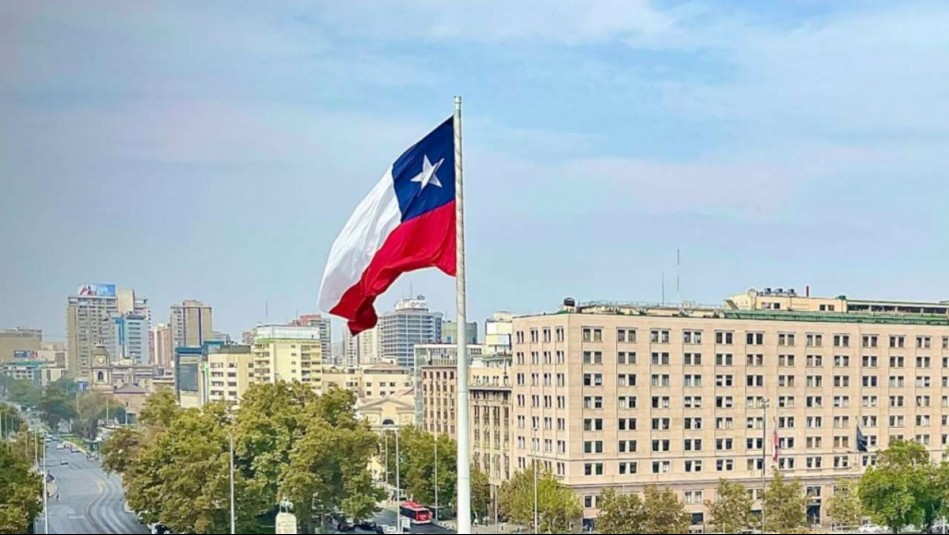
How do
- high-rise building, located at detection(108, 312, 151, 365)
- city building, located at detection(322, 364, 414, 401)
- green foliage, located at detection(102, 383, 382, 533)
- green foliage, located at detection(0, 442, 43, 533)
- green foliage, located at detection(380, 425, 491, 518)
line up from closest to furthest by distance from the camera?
green foliage, located at detection(102, 383, 382, 533) → green foliage, located at detection(0, 442, 43, 533) → green foliage, located at detection(380, 425, 491, 518) → city building, located at detection(322, 364, 414, 401) → high-rise building, located at detection(108, 312, 151, 365)

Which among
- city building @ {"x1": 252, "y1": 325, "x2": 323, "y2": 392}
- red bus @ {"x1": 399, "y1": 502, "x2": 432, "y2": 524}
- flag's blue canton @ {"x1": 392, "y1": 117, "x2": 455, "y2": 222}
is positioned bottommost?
red bus @ {"x1": 399, "y1": 502, "x2": 432, "y2": 524}

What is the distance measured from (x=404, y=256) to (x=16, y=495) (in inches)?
981

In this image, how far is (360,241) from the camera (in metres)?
9.97

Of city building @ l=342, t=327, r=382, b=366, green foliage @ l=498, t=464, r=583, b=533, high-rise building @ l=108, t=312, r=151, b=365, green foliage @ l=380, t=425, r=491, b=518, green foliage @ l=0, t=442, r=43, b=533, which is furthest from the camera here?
high-rise building @ l=108, t=312, r=151, b=365

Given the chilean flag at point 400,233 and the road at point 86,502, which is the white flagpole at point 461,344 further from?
the road at point 86,502

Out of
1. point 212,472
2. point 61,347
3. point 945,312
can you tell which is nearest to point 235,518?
point 212,472

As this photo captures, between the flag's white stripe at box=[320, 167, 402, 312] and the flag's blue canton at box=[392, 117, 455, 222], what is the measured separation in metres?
0.09

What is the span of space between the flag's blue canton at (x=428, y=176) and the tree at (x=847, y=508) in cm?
2681

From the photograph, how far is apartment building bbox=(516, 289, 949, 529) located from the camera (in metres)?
37.1

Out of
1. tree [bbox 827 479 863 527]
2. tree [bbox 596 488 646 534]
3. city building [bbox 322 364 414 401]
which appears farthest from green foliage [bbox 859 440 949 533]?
city building [bbox 322 364 414 401]

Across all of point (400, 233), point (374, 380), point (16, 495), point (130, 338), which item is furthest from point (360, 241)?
point (130, 338)

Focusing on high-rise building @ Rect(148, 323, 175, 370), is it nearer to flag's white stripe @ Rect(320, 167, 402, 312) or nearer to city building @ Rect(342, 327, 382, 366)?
city building @ Rect(342, 327, 382, 366)

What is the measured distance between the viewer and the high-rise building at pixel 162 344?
134637mm

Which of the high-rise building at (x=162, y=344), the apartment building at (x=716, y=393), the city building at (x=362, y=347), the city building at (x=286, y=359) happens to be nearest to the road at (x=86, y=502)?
the apartment building at (x=716, y=393)
